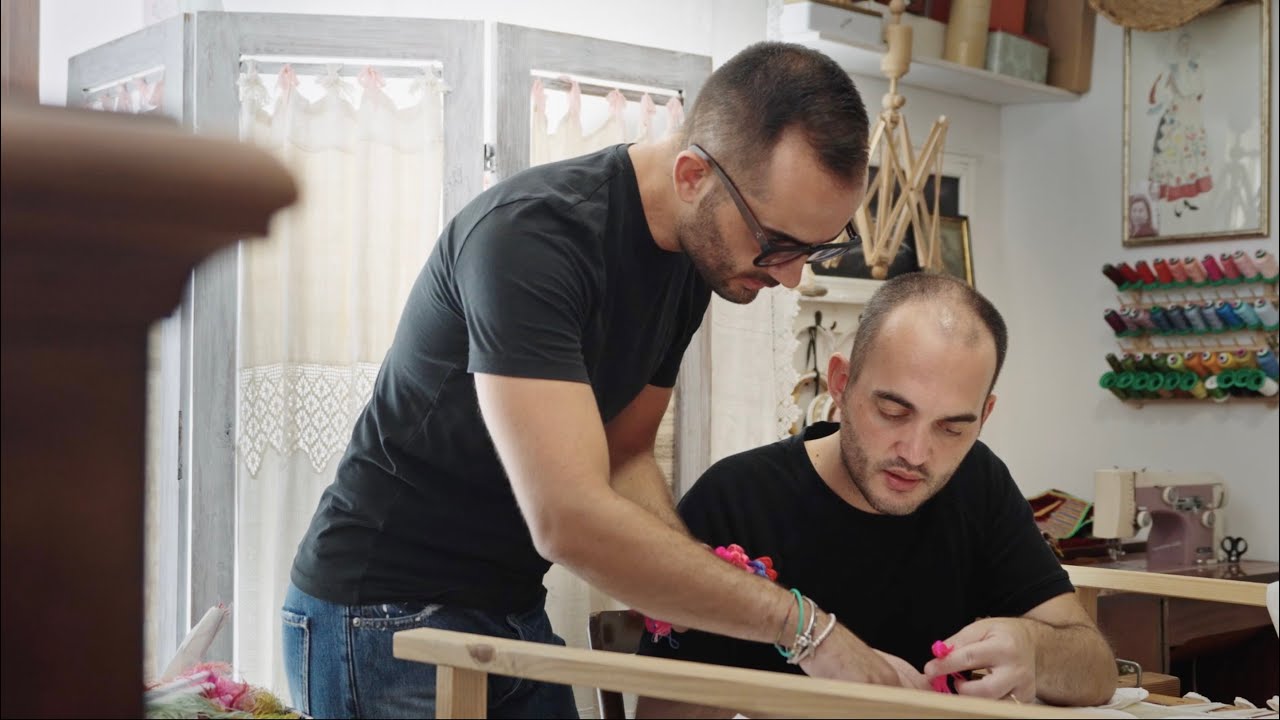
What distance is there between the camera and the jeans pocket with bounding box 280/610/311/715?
5.19 ft

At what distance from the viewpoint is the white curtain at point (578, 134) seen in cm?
365

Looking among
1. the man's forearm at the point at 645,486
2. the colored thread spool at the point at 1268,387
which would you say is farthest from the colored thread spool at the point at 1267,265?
the man's forearm at the point at 645,486

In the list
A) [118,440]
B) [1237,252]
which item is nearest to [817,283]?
[1237,252]

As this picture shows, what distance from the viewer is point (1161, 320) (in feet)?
15.9

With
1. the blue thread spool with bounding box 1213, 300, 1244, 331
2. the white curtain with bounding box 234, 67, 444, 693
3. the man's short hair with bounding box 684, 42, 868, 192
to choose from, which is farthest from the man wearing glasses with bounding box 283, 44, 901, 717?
the blue thread spool with bounding box 1213, 300, 1244, 331

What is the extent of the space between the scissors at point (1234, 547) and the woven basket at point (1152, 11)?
1.92 metres

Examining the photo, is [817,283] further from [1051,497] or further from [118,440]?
[118,440]

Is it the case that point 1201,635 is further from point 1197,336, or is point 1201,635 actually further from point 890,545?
point 890,545

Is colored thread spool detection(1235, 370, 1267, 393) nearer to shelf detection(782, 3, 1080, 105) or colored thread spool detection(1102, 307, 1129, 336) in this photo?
colored thread spool detection(1102, 307, 1129, 336)

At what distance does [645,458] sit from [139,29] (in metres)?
2.61

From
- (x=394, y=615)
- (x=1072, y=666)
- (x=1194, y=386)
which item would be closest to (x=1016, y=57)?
(x=1194, y=386)

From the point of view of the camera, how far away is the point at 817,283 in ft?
15.0

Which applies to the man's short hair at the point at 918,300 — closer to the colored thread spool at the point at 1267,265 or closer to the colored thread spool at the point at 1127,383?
the colored thread spool at the point at 1267,265

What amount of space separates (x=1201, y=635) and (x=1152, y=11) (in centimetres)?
235
